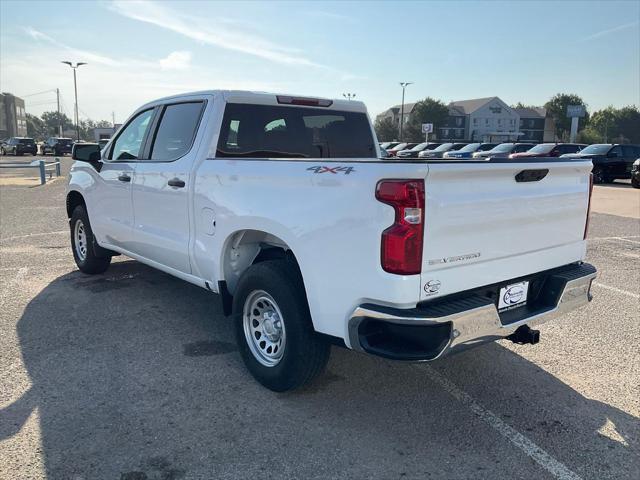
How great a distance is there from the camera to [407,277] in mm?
2723

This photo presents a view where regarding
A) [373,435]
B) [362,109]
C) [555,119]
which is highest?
[555,119]

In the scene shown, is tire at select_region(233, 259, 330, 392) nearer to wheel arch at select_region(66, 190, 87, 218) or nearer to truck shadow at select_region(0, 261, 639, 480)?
truck shadow at select_region(0, 261, 639, 480)

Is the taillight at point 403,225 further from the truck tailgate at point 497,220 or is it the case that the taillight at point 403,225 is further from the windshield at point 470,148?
the windshield at point 470,148

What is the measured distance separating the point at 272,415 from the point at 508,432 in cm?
142

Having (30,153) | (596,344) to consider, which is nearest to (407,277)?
(596,344)

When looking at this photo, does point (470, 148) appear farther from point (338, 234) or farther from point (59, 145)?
point (59, 145)

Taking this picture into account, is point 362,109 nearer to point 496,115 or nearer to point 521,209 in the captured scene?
point 521,209

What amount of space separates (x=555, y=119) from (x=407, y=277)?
109 meters

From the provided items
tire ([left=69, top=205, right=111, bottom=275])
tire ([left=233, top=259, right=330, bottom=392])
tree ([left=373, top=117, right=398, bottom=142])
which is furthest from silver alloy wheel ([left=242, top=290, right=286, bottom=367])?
tree ([left=373, top=117, right=398, bottom=142])

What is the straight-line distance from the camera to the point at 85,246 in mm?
6465

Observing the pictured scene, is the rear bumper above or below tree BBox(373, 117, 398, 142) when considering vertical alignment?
below

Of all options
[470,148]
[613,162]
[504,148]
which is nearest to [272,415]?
[613,162]

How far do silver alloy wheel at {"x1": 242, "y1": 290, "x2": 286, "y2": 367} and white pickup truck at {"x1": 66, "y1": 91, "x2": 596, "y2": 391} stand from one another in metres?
0.01

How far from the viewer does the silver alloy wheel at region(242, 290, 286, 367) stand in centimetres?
361
